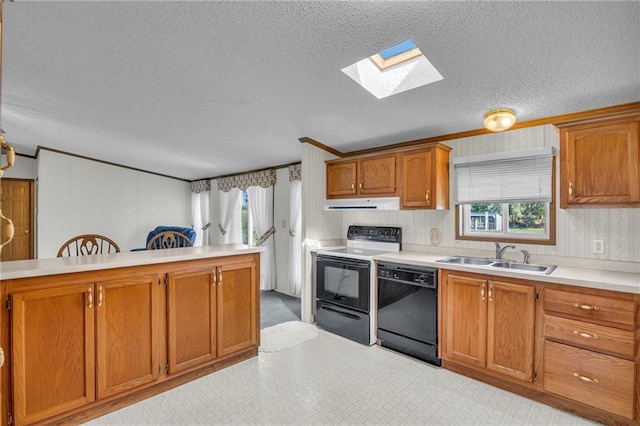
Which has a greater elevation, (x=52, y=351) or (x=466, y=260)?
(x=466, y=260)

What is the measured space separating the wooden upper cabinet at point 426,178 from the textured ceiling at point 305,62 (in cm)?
26

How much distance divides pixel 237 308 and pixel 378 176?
1.94m

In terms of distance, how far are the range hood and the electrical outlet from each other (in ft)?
5.25

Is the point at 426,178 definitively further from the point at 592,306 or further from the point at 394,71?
the point at 592,306

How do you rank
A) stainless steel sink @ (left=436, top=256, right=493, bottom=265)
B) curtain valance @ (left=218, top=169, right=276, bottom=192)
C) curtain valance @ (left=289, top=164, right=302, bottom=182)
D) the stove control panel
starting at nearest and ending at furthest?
stainless steel sink @ (left=436, top=256, right=493, bottom=265) < the stove control panel < curtain valance @ (left=289, top=164, right=302, bottom=182) < curtain valance @ (left=218, top=169, right=276, bottom=192)

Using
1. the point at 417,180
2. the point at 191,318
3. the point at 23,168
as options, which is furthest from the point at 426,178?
the point at 23,168

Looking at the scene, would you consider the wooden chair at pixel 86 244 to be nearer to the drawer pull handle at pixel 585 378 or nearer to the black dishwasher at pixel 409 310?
the black dishwasher at pixel 409 310

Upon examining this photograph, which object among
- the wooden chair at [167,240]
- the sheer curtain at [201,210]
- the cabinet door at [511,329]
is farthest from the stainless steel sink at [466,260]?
the sheer curtain at [201,210]

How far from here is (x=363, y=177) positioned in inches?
147

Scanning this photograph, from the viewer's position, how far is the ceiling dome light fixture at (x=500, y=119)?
2713mm

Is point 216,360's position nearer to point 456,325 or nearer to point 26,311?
point 26,311

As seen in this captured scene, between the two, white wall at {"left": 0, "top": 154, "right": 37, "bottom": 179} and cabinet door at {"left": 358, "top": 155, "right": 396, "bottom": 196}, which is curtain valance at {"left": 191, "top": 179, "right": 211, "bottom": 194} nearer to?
white wall at {"left": 0, "top": 154, "right": 37, "bottom": 179}

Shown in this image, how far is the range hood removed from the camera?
347cm

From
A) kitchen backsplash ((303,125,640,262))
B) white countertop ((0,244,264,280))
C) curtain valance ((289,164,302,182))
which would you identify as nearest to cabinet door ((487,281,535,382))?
kitchen backsplash ((303,125,640,262))
